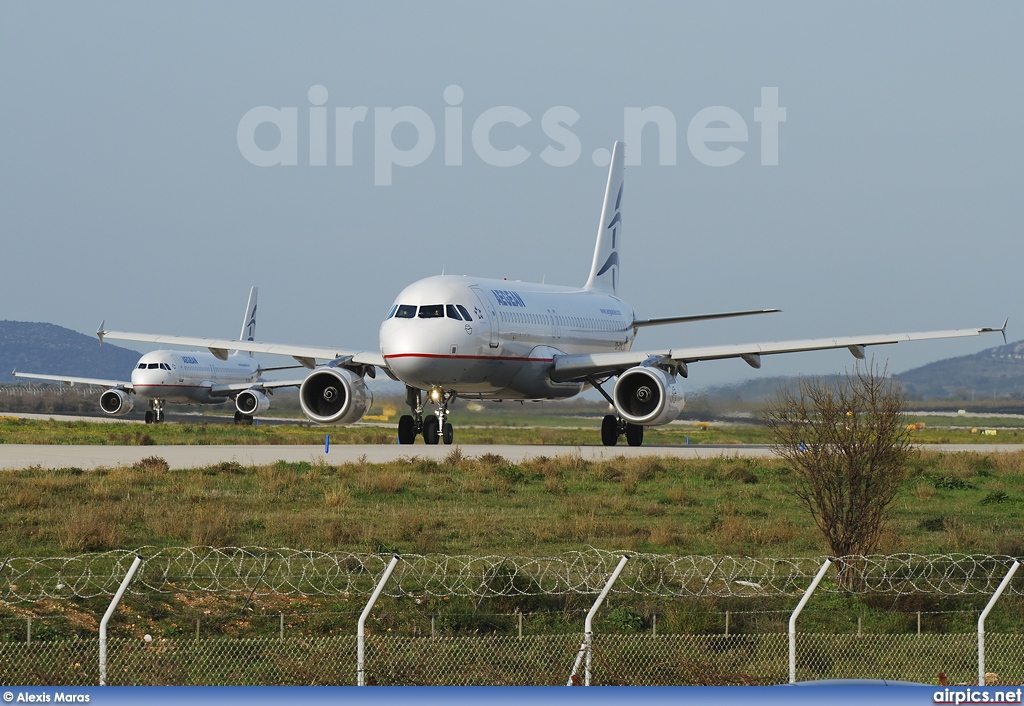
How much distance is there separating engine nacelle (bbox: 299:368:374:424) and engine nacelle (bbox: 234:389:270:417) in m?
36.4

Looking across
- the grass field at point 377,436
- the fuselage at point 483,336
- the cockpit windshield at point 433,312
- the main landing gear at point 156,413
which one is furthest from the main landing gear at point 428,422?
the main landing gear at point 156,413

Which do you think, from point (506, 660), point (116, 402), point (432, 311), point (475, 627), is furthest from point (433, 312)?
point (116, 402)

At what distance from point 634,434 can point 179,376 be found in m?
43.3

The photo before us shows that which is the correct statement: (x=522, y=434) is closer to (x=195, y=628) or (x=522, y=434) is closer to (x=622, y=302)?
(x=622, y=302)

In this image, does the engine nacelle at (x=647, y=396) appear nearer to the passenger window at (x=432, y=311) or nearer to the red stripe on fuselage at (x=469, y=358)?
the red stripe on fuselage at (x=469, y=358)

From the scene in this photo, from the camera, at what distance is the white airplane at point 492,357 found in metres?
37.4

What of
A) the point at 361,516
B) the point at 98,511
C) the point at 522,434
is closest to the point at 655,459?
the point at 361,516

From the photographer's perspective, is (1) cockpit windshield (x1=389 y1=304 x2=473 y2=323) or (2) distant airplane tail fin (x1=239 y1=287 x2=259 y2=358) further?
(2) distant airplane tail fin (x1=239 y1=287 x2=259 y2=358)

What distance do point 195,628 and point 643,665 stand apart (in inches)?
218

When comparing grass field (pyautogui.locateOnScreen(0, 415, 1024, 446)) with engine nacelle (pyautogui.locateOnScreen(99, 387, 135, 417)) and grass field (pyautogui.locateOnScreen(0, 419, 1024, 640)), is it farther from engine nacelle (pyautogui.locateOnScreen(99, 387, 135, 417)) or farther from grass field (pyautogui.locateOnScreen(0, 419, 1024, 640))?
grass field (pyautogui.locateOnScreen(0, 419, 1024, 640))


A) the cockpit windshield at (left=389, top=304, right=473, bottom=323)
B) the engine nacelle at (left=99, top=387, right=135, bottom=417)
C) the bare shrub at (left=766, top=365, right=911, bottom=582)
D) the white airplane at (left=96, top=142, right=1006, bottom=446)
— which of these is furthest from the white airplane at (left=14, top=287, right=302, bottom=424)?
the bare shrub at (left=766, top=365, right=911, bottom=582)

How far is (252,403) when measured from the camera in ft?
249

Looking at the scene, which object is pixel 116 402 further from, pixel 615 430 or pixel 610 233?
pixel 615 430

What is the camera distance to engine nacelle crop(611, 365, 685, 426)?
38.3 metres
